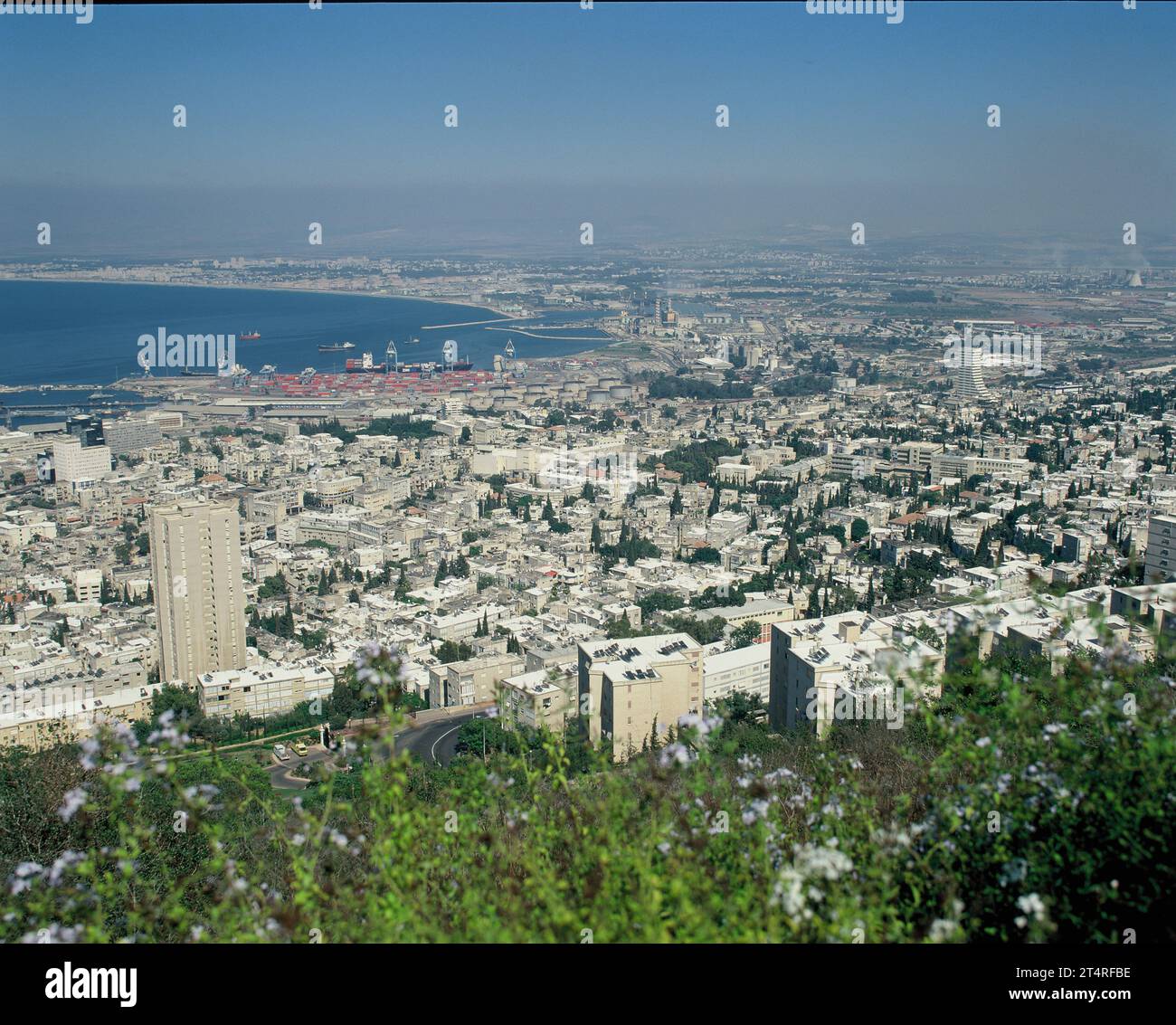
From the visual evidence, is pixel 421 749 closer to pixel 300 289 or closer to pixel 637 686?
pixel 637 686

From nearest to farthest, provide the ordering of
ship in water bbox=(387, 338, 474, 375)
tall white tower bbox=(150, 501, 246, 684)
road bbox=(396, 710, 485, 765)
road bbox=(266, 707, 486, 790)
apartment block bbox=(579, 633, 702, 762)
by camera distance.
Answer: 1. apartment block bbox=(579, 633, 702, 762)
2. road bbox=(266, 707, 486, 790)
3. road bbox=(396, 710, 485, 765)
4. tall white tower bbox=(150, 501, 246, 684)
5. ship in water bbox=(387, 338, 474, 375)

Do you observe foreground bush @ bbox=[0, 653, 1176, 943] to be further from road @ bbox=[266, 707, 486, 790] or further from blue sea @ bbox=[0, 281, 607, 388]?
blue sea @ bbox=[0, 281, 607, 388]

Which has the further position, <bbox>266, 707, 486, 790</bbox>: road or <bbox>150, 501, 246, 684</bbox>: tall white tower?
<bbox>150, 501, 246, 684</bbox>: tall white tower

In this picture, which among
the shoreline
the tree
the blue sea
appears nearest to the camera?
the tree

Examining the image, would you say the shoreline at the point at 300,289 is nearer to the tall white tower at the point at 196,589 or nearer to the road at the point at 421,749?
the tall white tower at the point at 196,589

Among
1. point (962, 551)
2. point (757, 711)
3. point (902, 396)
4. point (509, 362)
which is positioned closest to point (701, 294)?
point (509, 362)

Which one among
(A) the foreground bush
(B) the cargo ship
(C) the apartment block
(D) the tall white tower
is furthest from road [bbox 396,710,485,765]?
(B) the cargo ship

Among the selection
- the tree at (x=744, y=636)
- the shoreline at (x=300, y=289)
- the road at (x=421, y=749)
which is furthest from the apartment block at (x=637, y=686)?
the shoreline at (x=300, y=289)
